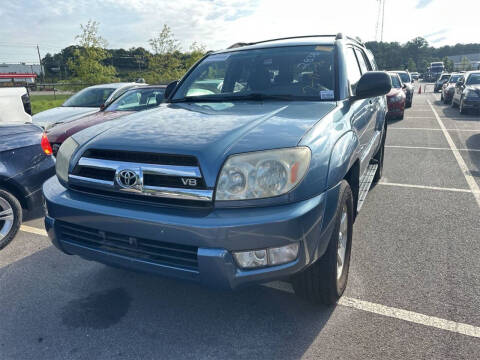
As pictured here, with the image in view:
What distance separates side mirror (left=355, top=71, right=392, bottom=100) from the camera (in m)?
3.03

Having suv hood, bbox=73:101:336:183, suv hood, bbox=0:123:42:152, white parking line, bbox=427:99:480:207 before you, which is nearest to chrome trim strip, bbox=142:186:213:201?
suv hood, bbox=73:101:336:183

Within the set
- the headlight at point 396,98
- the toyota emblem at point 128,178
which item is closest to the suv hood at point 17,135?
the toyota emblem at point 128,178

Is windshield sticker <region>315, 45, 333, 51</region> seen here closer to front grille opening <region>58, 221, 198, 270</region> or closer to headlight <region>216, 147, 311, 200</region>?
headlight <region>216, 147, 311, 200</region>

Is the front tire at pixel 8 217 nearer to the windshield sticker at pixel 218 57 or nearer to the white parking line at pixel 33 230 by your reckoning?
the white parking line at pixel 33 230

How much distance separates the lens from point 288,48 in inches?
138

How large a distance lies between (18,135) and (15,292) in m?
1.91

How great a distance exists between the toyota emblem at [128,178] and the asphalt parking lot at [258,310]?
3.33ft

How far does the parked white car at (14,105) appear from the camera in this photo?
4.75m

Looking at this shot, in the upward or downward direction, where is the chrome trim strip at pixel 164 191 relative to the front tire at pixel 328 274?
upward

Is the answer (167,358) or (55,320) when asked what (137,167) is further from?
(55,320)

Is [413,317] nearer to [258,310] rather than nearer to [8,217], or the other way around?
[258,310]

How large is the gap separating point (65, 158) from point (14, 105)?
9.95 feet

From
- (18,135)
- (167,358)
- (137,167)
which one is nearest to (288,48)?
(137,167)

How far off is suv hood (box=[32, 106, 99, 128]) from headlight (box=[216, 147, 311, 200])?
21.6ft
